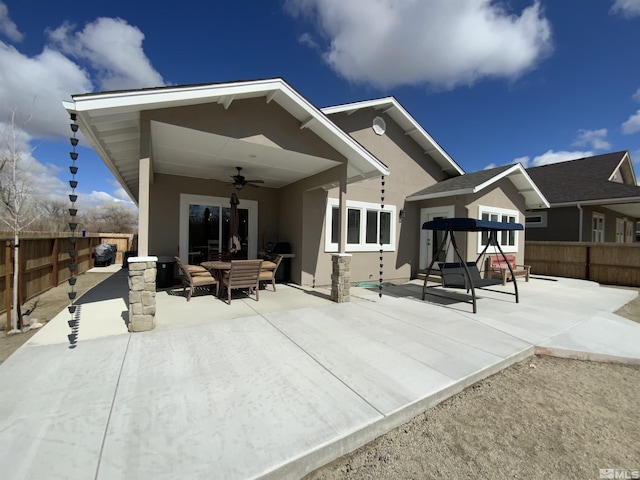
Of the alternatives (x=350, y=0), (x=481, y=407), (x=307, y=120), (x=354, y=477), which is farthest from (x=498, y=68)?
(x=354, y=477)

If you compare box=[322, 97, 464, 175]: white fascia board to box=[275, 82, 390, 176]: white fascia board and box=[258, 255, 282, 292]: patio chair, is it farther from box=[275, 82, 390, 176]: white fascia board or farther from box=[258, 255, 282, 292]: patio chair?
box=[258, 255, 282, 292]: patio chair

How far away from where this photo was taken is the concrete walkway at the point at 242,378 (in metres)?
1.93

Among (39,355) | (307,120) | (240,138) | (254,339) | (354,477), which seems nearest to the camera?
(354,477)

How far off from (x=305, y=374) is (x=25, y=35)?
10594 mm

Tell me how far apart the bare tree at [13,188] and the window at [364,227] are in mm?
6517

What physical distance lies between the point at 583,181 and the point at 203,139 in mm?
18103

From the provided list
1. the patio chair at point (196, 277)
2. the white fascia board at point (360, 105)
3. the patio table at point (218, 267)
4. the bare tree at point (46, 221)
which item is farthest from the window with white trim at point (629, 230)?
the bare tree at point (46, 221)

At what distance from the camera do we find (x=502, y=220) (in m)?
10.5

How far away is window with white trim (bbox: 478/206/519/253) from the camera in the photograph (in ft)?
31.8

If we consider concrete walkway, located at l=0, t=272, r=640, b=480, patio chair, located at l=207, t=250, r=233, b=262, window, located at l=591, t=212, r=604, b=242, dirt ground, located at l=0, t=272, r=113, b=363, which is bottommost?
dirt ground, located at l=0, t=272, r=113, b=363

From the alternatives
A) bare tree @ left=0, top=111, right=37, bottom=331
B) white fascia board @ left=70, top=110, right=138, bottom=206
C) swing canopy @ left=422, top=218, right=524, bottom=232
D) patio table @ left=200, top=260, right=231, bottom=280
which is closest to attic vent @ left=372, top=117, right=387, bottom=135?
swing canopy @ left=422, top=218, right=524, bottom=232

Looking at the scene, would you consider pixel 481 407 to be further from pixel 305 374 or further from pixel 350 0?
pixel 350 0

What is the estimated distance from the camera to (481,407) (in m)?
2.79

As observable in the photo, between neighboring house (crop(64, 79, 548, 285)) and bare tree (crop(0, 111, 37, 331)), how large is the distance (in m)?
1.17
